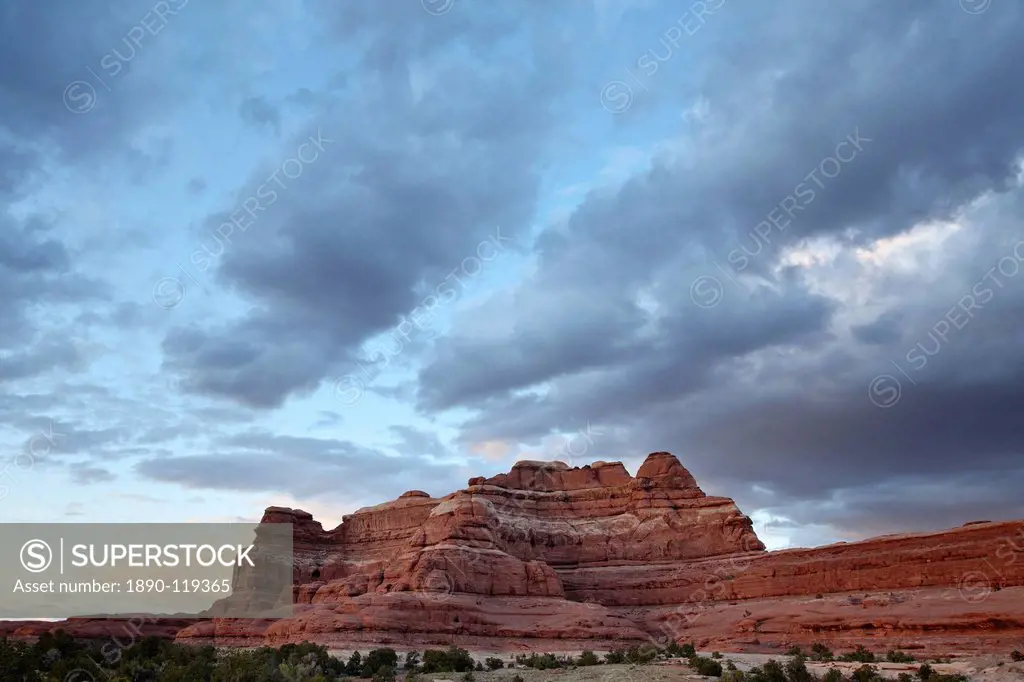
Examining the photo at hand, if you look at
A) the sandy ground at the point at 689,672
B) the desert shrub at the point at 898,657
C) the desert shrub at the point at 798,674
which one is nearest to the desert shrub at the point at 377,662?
the sandy ground at the point at 689,672

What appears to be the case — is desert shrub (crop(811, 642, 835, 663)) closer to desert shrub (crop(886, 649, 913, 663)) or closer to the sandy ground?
desert shrub (crop(886, 649, 913, 663))

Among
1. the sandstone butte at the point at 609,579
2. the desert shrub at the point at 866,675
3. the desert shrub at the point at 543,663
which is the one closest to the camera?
the desert shrub at the point at 866,675

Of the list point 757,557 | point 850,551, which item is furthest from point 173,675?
point 757,557

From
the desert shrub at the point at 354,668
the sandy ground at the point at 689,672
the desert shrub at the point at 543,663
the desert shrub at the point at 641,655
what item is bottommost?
the desert shrub at the point at 641,655

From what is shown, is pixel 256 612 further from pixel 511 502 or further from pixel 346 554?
pixel 511 502

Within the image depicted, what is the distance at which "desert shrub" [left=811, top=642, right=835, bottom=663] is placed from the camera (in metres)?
40.4

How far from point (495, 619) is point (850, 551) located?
93.2 ft

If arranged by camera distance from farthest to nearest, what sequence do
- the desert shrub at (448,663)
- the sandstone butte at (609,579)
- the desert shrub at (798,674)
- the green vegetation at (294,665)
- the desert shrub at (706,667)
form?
the sandstone butte at (609,579) < the desert shrub at (448,663) < the desert shrub at (706,667) < the desert shrub at (798,674) < the green vegetation at (294,665)

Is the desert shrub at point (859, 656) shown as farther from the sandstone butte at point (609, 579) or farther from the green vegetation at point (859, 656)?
the sandstone butte at point (609, 579)

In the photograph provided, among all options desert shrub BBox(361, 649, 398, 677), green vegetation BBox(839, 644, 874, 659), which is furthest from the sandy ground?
desert shrub BBox(361, 649, 398, 677)

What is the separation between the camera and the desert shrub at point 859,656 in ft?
124

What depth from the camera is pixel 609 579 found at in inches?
3196

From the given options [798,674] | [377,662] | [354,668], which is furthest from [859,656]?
[354,668]

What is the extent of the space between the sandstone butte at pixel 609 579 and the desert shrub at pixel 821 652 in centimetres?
174
